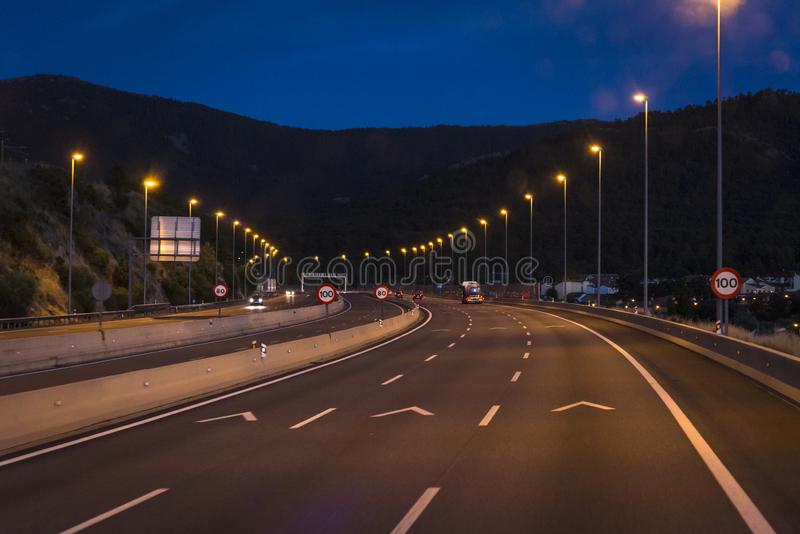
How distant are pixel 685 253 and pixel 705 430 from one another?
167548mm

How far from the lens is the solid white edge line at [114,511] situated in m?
7.86

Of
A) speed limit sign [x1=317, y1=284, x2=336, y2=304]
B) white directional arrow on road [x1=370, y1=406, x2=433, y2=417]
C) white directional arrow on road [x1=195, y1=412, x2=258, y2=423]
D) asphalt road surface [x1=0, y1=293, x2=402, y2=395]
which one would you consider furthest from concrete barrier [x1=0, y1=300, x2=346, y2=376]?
white directional arrow on road [x1=370, y1=406, x2=433, y2=417]

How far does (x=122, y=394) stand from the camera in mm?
15414

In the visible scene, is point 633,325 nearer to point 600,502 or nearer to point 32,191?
point 600,502

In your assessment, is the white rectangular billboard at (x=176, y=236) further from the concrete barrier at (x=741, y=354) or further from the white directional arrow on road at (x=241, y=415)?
the white directional arrow on road at (x=241, y=415)

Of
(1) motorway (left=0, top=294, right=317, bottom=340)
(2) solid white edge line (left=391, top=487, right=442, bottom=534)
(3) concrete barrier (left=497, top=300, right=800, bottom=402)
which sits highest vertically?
(3) concrete barrier (left=497, top=300, right=800, bottom=402)

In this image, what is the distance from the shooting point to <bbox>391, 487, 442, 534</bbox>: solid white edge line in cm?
761

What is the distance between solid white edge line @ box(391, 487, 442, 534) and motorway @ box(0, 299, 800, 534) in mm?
19

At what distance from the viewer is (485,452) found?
11344 millimetres

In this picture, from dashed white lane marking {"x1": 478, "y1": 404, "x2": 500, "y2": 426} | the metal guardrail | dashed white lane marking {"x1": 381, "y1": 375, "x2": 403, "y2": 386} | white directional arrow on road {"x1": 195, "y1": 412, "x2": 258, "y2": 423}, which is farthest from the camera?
the metal guardrail

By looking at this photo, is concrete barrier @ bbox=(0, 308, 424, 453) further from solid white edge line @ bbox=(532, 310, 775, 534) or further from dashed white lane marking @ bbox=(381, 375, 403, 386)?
solid white edge line @ bbox=(532, 310, 775, 534)

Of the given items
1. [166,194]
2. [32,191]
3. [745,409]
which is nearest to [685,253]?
[166,194]

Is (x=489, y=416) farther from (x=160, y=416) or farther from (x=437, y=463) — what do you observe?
(x=160, y=416)

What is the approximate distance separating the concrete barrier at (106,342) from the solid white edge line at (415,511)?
19917mm
